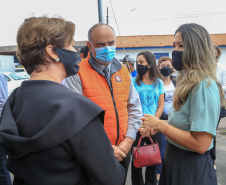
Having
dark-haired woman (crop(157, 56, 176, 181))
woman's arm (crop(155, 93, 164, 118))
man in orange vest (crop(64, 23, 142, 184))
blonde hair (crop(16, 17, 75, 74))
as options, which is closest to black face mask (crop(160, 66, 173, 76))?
dark-haired woman (crop(157, 56, 176, 181))

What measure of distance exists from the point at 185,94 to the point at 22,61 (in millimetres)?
1053

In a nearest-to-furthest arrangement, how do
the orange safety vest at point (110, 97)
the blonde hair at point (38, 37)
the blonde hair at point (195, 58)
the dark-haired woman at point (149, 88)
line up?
the blonde hair at point (38, 37), the blonde hair at point (195, 58), the orange safety vest at point (110, 97), the dark-haired woman at point (149, 88)

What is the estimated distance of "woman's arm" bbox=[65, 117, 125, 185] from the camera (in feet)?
2.94

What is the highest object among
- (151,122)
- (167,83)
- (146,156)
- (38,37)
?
(38,37)

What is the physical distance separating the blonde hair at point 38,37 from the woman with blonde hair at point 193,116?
2.96 ft

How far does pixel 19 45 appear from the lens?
107 centimetres

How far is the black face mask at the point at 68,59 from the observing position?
1.08 meters

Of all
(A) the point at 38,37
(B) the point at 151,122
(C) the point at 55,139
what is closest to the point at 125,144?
(B) the point at 151,122

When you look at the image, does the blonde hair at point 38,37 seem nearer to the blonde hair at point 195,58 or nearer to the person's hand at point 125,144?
the blonde hair at point 195,58

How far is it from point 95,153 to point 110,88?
1.08 m

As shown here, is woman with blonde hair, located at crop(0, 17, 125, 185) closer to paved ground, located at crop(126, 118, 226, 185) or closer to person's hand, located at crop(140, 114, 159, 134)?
person's hand, located at crop(140, 114, 159, 134)

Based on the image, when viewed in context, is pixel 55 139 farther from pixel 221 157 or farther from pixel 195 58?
pixel 221 157

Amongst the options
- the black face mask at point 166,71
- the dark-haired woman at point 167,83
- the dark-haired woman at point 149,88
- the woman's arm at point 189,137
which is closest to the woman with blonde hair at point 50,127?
the woman's arm at point 189,137

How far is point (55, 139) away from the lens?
2.85 ft
